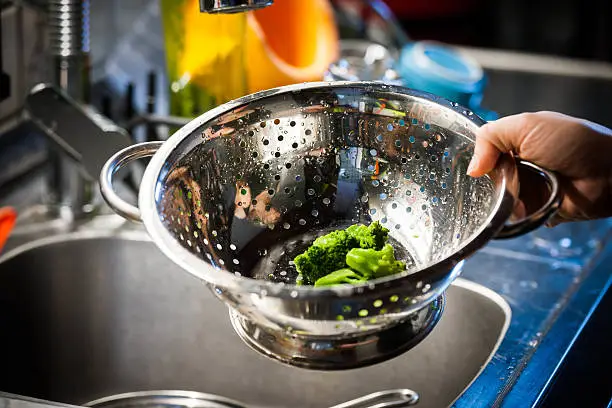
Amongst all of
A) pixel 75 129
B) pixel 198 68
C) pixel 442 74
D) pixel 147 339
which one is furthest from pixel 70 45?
pixel 442 74

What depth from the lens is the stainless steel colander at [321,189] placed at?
70cm

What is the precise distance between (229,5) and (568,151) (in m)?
0.35

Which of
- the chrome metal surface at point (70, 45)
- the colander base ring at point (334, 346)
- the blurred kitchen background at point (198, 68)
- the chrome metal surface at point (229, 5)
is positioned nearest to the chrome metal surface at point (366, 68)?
the blurred kitchen background at point (198, 68)

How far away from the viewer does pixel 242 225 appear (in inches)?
32.3

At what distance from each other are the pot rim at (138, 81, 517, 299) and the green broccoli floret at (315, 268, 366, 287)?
84mm

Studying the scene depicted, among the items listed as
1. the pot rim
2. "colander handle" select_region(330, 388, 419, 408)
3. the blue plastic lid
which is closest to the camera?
the pot rim

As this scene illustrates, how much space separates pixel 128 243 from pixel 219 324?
0.17m

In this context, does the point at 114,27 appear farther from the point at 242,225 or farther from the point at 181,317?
the point at 242,225

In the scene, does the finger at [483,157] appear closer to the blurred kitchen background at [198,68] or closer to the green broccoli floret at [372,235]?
the green broccoli floret at [372,235]

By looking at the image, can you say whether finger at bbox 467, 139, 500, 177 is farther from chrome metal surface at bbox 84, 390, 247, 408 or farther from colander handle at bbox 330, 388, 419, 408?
chrome metal surface at bbox 84, 390, 247, 408

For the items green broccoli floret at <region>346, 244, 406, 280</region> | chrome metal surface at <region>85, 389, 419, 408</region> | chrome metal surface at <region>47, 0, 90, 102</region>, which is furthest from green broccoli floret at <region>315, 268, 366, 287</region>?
chrome metal surface at <region>47, 0, 90, 102</region>

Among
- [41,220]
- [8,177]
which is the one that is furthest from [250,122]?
[8,177]

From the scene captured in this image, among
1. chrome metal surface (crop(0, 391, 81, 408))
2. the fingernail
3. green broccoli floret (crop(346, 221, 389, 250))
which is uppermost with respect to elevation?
the fingernail

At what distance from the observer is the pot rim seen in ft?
1.98
